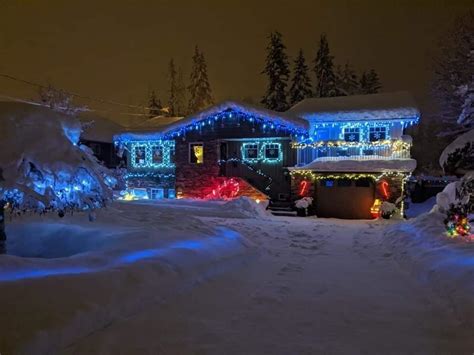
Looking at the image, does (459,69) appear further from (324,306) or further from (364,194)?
(324,306)

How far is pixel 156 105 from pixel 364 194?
127 ft

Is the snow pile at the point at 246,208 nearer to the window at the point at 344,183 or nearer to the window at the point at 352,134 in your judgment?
the window at the point at 344,183

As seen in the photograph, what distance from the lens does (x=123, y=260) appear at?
6820 millimetres

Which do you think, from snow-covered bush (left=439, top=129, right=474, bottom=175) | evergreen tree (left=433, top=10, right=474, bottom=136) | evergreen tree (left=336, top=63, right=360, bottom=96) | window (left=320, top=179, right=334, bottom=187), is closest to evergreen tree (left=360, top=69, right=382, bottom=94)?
evergreen tree (left=336, top=63, right=360, bottom=96)

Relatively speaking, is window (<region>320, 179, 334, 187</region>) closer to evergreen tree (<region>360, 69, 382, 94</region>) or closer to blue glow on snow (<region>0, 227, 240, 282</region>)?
blue glow on snow (<region>0, 227, 240, 282</region>)

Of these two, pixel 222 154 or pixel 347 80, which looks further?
pixel 347 80

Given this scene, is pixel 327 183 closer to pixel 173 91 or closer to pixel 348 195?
pixel 348 195

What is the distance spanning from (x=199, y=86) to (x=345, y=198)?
33827 millimetres

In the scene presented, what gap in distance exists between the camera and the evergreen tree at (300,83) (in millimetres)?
40375

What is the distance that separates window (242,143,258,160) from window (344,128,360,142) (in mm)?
5710

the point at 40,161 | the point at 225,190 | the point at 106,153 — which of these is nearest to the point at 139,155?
the point at 225,190

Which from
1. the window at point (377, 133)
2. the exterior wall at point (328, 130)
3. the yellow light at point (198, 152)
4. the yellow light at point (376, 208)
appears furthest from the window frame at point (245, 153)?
the yellow light at point (376, 208)

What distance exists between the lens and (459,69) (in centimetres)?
2388

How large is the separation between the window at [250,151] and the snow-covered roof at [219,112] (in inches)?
81.9
